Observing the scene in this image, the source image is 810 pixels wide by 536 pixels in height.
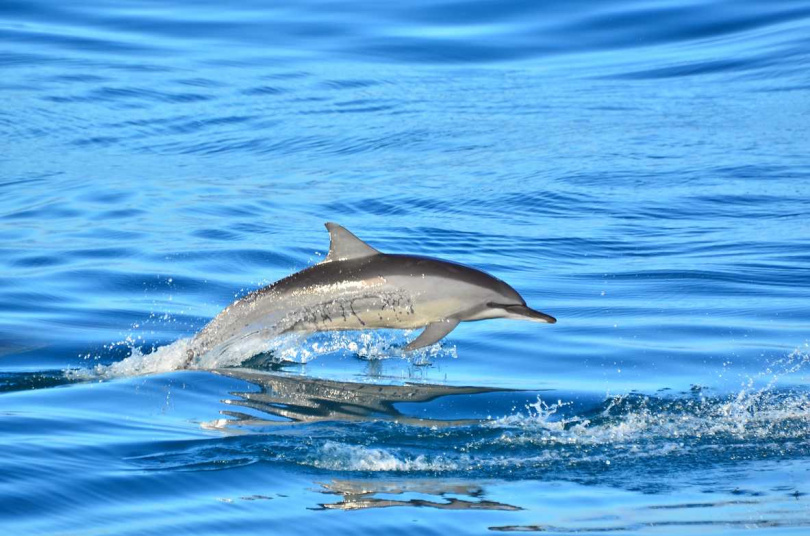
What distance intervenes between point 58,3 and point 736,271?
2331 cm

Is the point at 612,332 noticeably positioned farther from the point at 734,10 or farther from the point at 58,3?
the point at 58,3

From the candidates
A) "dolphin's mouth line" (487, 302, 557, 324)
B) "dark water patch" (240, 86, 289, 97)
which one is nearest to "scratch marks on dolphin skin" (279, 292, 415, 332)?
"dolphin's mouth line" (487, 302, 557, 324)

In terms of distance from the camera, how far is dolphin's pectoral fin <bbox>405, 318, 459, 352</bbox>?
841 centimetres

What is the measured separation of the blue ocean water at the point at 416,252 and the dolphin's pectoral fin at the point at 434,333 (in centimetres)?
32

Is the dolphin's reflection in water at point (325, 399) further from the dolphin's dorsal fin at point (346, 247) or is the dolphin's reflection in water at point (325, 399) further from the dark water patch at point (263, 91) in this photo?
the dark water patch at point (263, 91)

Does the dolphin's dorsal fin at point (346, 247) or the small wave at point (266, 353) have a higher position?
the dolphin's dorsal fin at point (346, 247)

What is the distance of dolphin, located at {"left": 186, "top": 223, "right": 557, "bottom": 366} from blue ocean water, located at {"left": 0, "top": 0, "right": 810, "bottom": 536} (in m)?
0.42

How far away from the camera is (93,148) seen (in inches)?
835

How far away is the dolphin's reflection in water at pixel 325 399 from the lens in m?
7.70

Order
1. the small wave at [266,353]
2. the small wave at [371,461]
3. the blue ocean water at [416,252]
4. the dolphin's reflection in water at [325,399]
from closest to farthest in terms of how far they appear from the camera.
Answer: the blue ocean water at [416,252] < the small wave at [371,461] < the dolphin's reflection in water at [325,399] < the small wave at [266,353]

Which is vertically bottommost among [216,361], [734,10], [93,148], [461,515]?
[461,515]

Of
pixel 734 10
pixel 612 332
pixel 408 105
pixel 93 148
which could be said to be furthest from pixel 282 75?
pixel 612 332

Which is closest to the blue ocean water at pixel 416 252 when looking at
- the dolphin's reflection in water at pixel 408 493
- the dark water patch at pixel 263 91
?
the dolphin's reflection in water at pixel 408 493

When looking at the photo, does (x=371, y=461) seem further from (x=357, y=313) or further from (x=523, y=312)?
(x=523, y=312)
